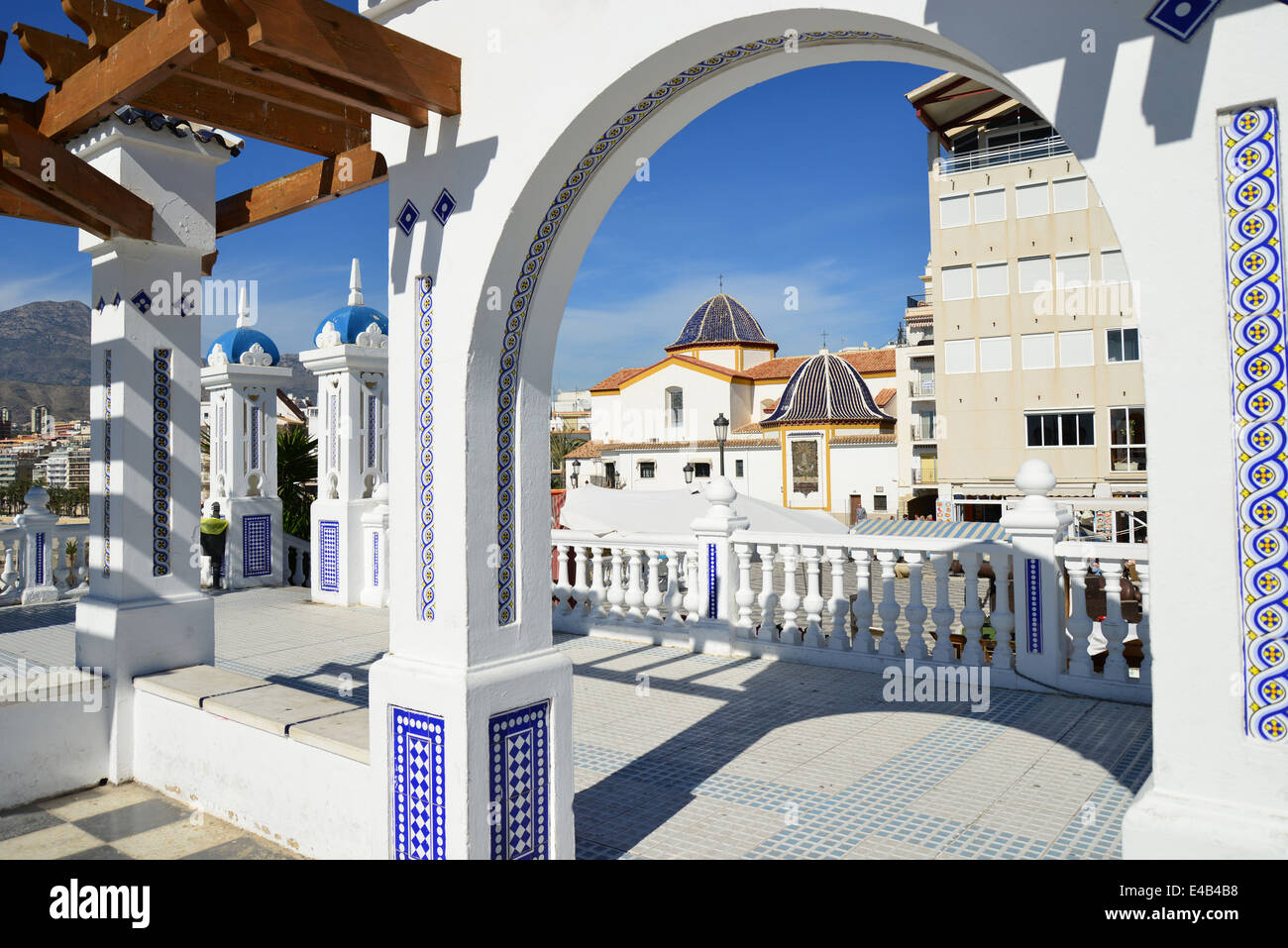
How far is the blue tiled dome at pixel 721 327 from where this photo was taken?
149 feet

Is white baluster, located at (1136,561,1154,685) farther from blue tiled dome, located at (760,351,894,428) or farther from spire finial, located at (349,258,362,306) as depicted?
blue tiled dome, located at (760,351,894,428)

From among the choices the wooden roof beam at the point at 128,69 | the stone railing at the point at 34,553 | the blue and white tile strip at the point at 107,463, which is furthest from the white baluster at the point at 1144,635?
the stone railing at the point at 34,553

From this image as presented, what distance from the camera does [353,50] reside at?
2.66m

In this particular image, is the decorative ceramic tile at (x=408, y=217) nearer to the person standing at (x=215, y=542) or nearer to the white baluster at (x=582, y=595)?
the white baluster at (x=582, y=595)

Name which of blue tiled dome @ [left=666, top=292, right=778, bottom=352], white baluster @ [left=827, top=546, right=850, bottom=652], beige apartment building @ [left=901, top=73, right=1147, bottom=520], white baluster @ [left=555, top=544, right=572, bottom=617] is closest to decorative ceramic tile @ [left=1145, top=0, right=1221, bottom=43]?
white baluster @ [left=827, top=546, right=850, bottom=652]

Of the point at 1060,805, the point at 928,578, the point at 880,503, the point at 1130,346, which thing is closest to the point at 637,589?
the point at 1060,805

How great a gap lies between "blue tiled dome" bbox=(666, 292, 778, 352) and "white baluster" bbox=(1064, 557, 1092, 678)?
40242 millimetres

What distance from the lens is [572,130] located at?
8.73 feet

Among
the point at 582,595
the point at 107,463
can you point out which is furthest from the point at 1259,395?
the point at 582,595

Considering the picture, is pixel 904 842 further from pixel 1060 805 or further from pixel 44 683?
pixel 44 683

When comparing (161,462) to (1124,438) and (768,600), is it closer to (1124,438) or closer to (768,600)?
(768,600)

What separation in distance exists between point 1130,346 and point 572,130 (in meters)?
24.8

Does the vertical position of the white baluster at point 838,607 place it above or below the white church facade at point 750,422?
below

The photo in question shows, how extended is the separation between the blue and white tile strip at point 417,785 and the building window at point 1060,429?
974 inches
